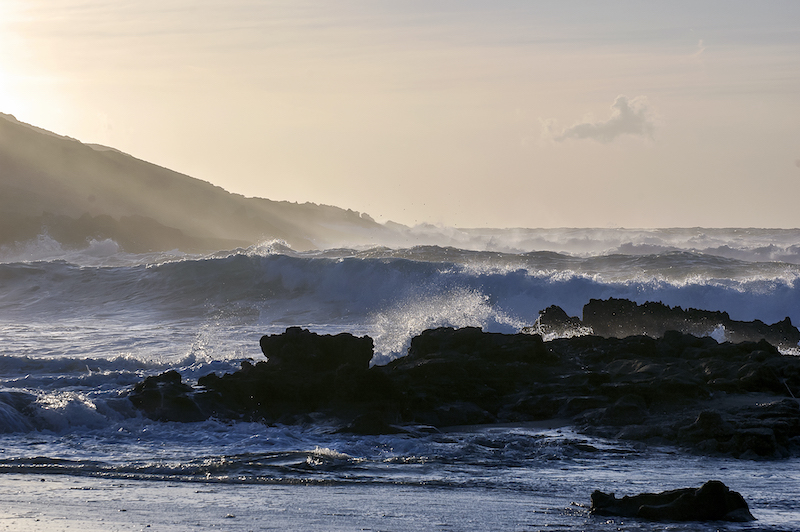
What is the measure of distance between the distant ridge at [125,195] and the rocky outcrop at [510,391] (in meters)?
52.9

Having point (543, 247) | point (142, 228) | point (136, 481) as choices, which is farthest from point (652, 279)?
point (142, 228)

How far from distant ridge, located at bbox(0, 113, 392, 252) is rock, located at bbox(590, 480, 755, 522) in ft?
196

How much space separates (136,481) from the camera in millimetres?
9008

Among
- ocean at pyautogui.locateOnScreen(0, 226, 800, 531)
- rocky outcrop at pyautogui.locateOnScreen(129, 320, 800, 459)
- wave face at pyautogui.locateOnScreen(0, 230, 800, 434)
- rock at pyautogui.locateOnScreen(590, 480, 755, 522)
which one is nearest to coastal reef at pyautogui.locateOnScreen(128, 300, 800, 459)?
rocky outcrop at pyautogui.locateOnScreen(129, 320, 800, 459)

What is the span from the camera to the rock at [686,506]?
7484mm

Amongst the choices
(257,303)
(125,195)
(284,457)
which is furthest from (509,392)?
(125,195)

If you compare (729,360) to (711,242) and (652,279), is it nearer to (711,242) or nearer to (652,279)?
(652,279)

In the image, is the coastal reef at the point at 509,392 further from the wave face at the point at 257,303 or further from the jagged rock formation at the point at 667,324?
the jagged rock formation at the point at 667,324

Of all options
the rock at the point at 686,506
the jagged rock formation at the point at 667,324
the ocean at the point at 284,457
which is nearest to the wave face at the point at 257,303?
the ocean at the point at 284,457

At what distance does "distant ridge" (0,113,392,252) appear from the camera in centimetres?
7719

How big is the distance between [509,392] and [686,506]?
622 centimetres

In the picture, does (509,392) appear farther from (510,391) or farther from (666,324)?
(666,324)

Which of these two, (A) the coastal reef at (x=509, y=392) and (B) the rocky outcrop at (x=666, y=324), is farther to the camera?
(B) the rocky outcrop at (x=666, y=324)

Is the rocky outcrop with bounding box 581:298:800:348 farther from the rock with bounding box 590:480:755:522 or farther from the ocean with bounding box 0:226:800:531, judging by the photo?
the rock with bounding box 590:480:755:522
